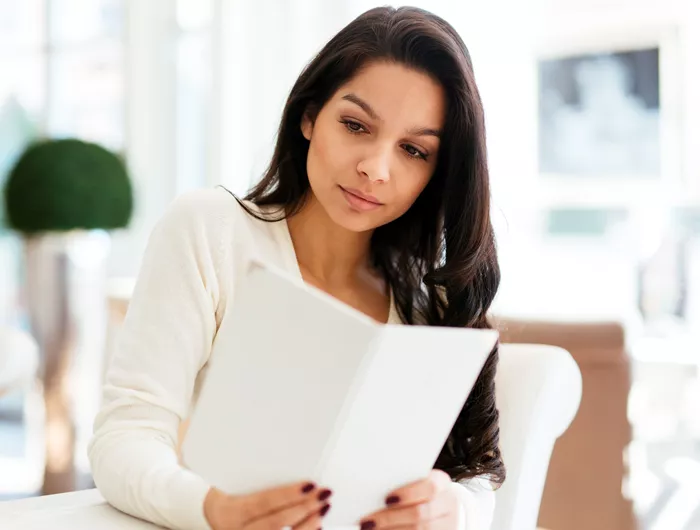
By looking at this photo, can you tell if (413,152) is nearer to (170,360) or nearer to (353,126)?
(353,126)

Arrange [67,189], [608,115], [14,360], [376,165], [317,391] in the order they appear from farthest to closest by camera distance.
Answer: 1. [608,115]
2. [67,189]
3. [14,360]
4. [376,165]
5. [317,391]

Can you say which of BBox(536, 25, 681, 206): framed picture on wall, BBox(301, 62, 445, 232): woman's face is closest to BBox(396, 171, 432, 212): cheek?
BBox(301, 62, 445, 232): woman's face

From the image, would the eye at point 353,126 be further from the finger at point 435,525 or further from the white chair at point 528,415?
the finger at point 435,525

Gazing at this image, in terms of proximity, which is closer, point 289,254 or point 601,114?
point 289,254

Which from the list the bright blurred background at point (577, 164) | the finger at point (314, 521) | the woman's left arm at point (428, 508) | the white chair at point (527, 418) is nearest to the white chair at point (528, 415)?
the white chair at point (527, 418)

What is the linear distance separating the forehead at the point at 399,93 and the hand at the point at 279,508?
0.65 m

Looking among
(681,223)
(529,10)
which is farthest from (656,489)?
(529,10)

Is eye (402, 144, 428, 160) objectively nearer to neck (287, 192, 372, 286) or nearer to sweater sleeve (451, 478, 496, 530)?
neck (287, 192, 372, 286)

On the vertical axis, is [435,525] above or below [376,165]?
below

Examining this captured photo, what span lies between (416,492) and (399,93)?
635 mm

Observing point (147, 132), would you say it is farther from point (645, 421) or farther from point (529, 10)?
point (645, 421)

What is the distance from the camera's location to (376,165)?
1.34 m

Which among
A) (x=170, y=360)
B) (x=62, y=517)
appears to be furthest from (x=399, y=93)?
(x=62, y=517)

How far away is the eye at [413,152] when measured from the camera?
1417 mm
